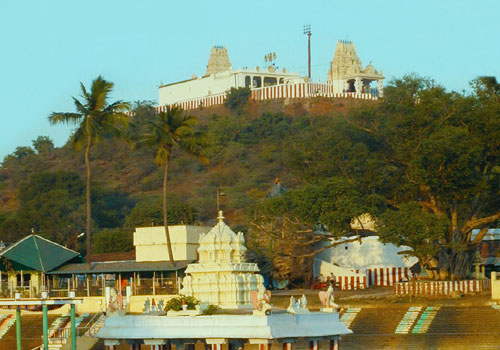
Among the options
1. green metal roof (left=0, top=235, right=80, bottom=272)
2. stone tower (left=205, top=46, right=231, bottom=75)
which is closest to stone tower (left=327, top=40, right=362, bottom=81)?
stone tower (left=205, top=46, right=231, bottom=75)

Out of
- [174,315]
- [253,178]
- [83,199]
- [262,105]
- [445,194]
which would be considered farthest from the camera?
[262,105]

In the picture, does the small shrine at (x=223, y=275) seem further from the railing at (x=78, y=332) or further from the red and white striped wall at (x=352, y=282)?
the red and white striped wall at (x=352, y=282)

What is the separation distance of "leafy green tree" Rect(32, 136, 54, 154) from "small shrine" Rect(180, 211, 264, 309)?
125018mm

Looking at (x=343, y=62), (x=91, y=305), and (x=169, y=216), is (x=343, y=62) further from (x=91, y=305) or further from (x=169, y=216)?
(x=91, y=305)

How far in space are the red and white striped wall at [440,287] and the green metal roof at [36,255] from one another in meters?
21.4

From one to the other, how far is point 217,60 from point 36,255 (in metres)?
102

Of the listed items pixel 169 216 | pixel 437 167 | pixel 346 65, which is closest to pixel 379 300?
pixel 437 167

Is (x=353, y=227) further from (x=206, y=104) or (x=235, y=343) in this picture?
(x=206, y=104)

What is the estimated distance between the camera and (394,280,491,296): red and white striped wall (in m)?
59.9

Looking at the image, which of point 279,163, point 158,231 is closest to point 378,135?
point 158,231

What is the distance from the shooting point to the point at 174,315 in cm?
3328

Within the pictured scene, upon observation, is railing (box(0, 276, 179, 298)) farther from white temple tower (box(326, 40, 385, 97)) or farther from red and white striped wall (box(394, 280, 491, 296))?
white temple tower (box(326, 40, 385, 97))

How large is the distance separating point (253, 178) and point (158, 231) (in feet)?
180

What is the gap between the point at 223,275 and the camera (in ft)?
117
